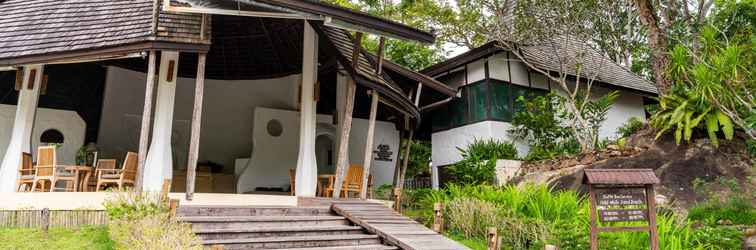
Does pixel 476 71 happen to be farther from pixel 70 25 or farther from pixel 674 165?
pixel 70 25

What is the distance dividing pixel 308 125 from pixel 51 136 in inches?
260

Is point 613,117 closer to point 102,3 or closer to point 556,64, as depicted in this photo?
point 556,64

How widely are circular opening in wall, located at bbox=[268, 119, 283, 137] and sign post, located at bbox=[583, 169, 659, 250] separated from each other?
335 inches

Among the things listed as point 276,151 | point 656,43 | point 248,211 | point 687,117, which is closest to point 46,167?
point 248,211

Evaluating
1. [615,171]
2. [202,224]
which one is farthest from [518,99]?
[202,224]

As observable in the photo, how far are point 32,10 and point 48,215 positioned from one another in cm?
532

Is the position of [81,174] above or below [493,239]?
above

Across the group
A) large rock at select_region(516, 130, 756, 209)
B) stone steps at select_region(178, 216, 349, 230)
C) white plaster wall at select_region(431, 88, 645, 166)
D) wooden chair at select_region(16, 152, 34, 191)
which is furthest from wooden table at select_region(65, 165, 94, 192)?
large rock at select_region(516, 130, 756, 209)

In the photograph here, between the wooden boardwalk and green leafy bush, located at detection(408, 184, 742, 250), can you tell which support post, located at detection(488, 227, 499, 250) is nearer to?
the wooden boardwalk

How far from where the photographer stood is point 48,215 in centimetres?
706

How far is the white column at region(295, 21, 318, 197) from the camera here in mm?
9102

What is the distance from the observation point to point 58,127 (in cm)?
1176

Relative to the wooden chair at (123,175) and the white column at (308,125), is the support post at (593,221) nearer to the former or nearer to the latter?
the white column at (308,125)

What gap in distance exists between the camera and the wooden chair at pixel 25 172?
8.58m
